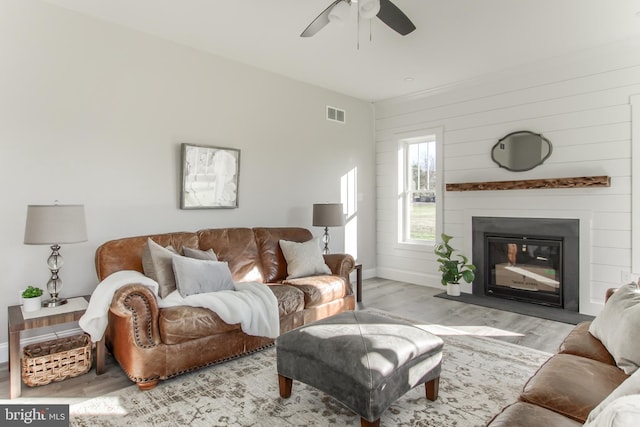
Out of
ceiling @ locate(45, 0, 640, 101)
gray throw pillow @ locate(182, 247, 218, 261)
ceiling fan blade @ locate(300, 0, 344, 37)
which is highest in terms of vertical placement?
ceiling @ locate(45, 0, 640, 101)

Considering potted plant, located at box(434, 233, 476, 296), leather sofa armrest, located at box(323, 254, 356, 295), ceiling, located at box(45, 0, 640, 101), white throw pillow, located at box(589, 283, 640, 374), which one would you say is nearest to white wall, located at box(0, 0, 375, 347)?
ceiling, located at box(45, 0, 640, 101)

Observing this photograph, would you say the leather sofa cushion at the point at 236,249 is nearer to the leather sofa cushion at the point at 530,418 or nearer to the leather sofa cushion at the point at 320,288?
the leather sofa cushion at the point at 320,288

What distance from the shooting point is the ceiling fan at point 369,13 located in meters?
2.36

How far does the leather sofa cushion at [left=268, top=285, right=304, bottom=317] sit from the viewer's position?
10.2 ft

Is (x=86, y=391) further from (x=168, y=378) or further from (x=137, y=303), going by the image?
(x=137, y=303)

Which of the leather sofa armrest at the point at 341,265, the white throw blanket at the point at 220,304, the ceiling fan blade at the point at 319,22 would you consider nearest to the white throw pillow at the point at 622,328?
the white throw blanket at the point at 220,304

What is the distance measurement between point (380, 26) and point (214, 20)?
150cm

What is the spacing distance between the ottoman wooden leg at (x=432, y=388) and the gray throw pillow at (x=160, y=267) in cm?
198

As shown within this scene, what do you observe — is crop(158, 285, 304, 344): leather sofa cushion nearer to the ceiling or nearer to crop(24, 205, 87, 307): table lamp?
crop(24, 205, 87, 307): table lamp

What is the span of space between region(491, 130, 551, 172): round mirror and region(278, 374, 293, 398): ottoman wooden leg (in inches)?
147

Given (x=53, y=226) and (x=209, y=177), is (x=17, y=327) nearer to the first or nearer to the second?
(x=53, y=226)

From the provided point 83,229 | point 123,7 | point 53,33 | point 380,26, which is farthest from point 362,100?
point 83,229

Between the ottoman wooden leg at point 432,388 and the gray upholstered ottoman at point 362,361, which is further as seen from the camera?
the ottoman wooden leg at point 432,388

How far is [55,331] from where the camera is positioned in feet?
10.2
